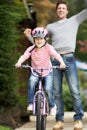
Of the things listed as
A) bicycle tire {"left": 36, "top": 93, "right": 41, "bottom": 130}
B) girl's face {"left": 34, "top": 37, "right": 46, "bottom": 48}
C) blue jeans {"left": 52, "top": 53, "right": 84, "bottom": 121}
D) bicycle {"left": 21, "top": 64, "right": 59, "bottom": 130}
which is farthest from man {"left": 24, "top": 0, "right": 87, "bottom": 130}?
bicycle tire {"left": 36, "top": 93, "right": 41, "bottom": 130}

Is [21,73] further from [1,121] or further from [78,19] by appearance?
[78,19]

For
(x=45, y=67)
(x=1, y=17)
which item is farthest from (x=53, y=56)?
(x=1, y=17)

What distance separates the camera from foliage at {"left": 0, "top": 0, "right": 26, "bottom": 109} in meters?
9.07

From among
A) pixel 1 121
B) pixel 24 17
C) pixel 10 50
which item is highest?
pixel 24 17

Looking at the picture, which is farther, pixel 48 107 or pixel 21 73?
pixel 21 73

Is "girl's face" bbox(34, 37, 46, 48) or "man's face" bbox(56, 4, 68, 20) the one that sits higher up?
"man's face" bbox(56, 4, 68, 20)

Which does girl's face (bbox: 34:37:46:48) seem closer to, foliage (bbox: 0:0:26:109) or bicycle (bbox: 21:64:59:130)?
bicycle (bbox: 21:64:59:130)

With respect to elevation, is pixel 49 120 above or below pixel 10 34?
below

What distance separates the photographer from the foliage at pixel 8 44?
29.8 ft

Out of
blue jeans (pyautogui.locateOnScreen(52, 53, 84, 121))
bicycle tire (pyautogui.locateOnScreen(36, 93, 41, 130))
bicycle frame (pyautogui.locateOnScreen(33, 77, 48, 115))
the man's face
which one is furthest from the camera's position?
blue jeans (pyautogui.locateOnScreen(52, 53, 84, 121))

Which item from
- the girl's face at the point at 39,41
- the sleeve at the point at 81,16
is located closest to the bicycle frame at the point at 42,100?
the girl's face at the point at 39,41

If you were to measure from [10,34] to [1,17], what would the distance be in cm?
36

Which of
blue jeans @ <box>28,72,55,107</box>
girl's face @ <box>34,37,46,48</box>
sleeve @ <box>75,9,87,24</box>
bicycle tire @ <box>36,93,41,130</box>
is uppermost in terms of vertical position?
sleeve @ <box>75,9,87,24</box>

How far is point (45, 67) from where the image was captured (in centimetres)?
777
